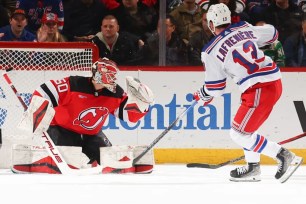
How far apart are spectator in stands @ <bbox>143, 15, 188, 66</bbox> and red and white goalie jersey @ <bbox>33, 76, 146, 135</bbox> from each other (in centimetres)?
108

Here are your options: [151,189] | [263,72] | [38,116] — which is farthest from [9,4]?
[151,189]

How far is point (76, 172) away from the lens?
20.2ft

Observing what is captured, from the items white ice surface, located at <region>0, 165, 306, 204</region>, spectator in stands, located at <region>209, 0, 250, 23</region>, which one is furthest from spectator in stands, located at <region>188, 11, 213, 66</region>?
white ice surface, located at <region>0, 165, 306, 204</region>

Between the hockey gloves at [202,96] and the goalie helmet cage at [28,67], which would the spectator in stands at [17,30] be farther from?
the hockey gloves at [202,96]

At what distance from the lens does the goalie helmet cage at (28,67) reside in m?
6.95

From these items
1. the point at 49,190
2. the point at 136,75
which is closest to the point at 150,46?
the point at 136,75

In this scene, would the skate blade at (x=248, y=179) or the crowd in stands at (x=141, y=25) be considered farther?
the crowd in stands at (x=141, y=25)

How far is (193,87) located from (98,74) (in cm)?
137

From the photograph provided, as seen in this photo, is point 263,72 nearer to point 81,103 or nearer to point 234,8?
point 81,103

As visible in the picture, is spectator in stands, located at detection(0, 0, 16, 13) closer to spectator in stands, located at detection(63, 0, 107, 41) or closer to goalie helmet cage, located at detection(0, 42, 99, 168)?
spectator in stands, located at detection(63, 0, 107, 41)

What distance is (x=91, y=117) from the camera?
20.8 feet

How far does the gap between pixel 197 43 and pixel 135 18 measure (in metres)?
0.58

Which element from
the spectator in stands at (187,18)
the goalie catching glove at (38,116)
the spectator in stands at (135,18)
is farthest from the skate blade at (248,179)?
the spectator in stands at (135,18)

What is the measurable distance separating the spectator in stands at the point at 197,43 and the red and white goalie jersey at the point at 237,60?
1.50 meters
